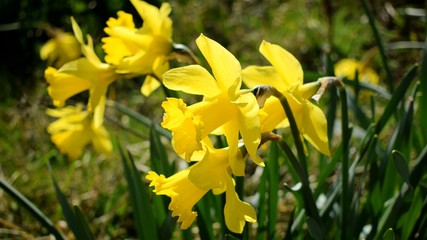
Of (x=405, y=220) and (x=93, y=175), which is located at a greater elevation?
(x=405, y=220)

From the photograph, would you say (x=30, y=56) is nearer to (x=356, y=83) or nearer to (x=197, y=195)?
(x=356, y=83)

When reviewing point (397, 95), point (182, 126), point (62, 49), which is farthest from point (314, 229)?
point (62, 49)

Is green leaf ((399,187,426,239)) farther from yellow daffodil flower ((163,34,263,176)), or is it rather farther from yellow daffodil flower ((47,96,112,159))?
yellow daffodil flower ((47,96,112,159))

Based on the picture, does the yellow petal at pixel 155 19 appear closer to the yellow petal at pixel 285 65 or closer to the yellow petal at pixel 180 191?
the yellow petal at pixel 285 65

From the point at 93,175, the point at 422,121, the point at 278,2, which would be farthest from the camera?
the point at 278,2

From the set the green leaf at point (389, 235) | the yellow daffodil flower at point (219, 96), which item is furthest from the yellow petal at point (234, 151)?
the green leaf at point (389, 235)

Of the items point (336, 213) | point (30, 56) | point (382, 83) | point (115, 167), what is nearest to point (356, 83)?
point (336, 213)

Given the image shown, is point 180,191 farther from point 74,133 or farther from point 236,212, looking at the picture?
point 74,133

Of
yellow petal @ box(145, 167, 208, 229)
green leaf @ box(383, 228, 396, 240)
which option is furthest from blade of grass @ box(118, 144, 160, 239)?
green leaf @ box(383, 228, 396, 240)
